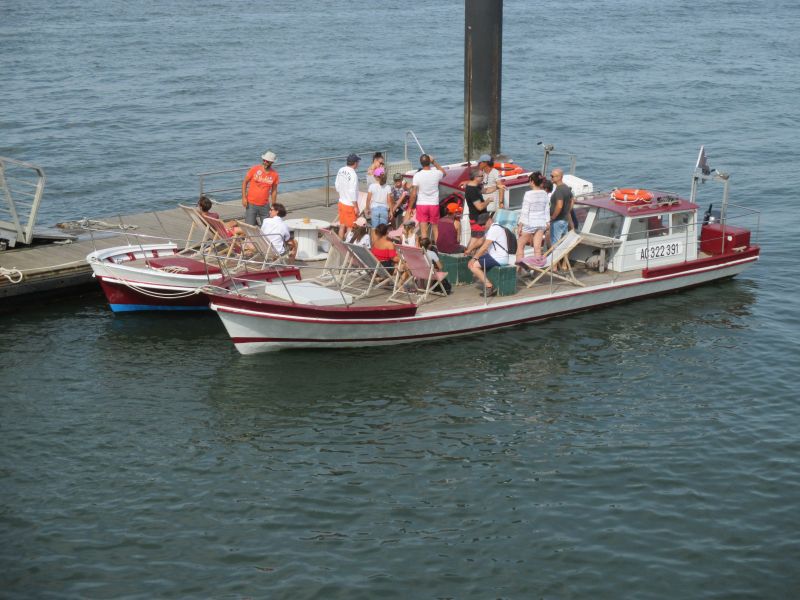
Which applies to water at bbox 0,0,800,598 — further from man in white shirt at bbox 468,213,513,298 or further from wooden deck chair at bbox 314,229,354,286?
wooden deck chair at bbox 314,229,354,286

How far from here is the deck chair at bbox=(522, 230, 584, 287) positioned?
2048cm

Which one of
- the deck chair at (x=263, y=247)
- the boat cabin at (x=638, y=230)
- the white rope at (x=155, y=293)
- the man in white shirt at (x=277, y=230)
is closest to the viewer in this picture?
the deck chair at (x=263, y=247)

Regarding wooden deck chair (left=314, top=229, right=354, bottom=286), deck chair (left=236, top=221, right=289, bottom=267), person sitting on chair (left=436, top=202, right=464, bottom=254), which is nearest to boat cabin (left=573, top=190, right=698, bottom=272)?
person sitting on chair (left=436, top=202, right=464, bottom=254)

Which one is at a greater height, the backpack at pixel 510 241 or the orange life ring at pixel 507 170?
the orange life ring at pixel 507 170

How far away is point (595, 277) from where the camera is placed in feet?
70.3

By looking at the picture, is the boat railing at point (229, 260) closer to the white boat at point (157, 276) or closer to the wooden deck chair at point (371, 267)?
the white boat at point (157, 276)

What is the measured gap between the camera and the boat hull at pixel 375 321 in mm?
18797

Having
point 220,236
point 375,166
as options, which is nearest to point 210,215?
point 220,236

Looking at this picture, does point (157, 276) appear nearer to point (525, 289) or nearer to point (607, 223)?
point (525, 289)

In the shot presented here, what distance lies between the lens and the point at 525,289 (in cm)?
2059

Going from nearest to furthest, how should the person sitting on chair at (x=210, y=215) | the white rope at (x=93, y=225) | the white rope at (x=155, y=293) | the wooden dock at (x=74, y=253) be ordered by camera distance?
the white rope at (x=155, y=293), the person sitting on chair at (x=210, y=215), the wooden dock at (x=74, y=253), the white rope at (x=93, y=225)

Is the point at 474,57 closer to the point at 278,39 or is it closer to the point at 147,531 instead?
the point at 147,531

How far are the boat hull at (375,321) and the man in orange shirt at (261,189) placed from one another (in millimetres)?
3549

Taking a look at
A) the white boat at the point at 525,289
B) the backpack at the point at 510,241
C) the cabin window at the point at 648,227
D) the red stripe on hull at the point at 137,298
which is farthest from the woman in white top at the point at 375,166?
the cabin window at the point at 648,227
